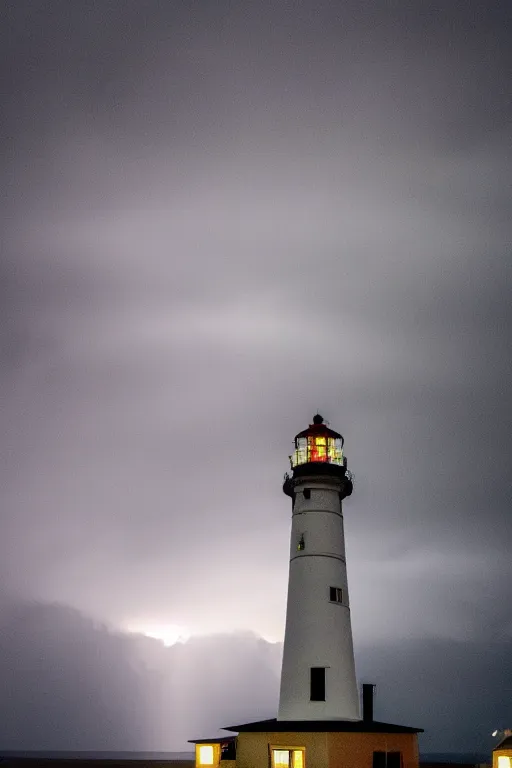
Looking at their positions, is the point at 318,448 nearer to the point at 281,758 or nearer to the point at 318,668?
the point at 318,668

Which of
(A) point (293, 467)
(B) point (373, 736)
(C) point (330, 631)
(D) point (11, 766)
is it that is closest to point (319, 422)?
(A) point (293, 467)

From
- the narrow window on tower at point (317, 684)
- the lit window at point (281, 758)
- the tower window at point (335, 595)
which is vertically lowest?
the lit window at point (281, 758)

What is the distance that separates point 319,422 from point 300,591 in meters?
6.58

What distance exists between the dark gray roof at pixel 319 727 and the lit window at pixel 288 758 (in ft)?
2.04

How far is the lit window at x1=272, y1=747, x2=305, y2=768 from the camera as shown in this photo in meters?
30.4

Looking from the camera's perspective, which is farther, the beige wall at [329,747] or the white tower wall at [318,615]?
the white tower wall at [318,615]

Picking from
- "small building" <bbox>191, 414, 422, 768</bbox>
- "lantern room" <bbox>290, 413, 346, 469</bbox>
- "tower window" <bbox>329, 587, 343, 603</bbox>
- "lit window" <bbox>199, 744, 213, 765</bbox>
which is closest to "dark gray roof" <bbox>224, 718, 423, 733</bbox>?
"small building" <bbox>191, 414, 422, 768</bbox>

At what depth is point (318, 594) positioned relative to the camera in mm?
33188

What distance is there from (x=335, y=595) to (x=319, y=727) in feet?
15.5

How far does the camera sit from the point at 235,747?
3297 cm

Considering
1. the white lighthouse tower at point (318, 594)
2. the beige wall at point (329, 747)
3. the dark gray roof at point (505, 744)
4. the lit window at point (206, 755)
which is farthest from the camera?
the lit window at point (206, 755)

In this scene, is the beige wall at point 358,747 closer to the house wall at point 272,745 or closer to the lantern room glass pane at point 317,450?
the house wall at point 272,745

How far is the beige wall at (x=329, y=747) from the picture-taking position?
30016 mm

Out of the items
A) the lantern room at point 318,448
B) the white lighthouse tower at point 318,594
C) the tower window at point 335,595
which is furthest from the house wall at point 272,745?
the lantern room at point 318,448
